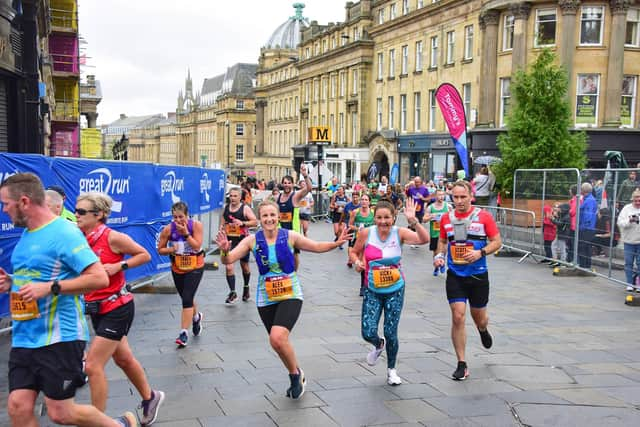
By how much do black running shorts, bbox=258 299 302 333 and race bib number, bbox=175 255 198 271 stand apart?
204 centimetres

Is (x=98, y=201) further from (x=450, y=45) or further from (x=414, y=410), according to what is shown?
(x=450, y=45)

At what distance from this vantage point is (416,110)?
152 feet

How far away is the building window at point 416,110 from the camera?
151 ft

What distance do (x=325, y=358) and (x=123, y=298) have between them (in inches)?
114

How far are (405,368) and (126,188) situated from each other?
6033 millimetres

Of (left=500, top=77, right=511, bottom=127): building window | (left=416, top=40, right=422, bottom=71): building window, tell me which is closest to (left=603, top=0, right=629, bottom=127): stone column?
(left=500, top=77, right=511, bottom=127): building window

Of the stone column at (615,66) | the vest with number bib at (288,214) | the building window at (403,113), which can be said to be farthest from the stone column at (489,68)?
the vest with number bib at (288,214)

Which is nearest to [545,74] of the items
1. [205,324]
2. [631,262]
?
[631,262]

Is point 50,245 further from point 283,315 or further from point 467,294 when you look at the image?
point 467,294

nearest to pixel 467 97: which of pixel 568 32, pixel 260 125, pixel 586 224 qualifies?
pixel 568 32

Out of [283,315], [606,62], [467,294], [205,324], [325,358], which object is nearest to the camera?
[283,315]

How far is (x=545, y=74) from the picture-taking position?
2630cm

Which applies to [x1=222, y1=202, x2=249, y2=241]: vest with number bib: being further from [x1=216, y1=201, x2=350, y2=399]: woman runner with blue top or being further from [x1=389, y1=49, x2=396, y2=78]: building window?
[x1=389, y1=49, x2=396, y2=78]: building window

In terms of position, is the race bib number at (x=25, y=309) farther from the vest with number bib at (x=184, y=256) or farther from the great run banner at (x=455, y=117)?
the great run banner at (x=455, y=117)
